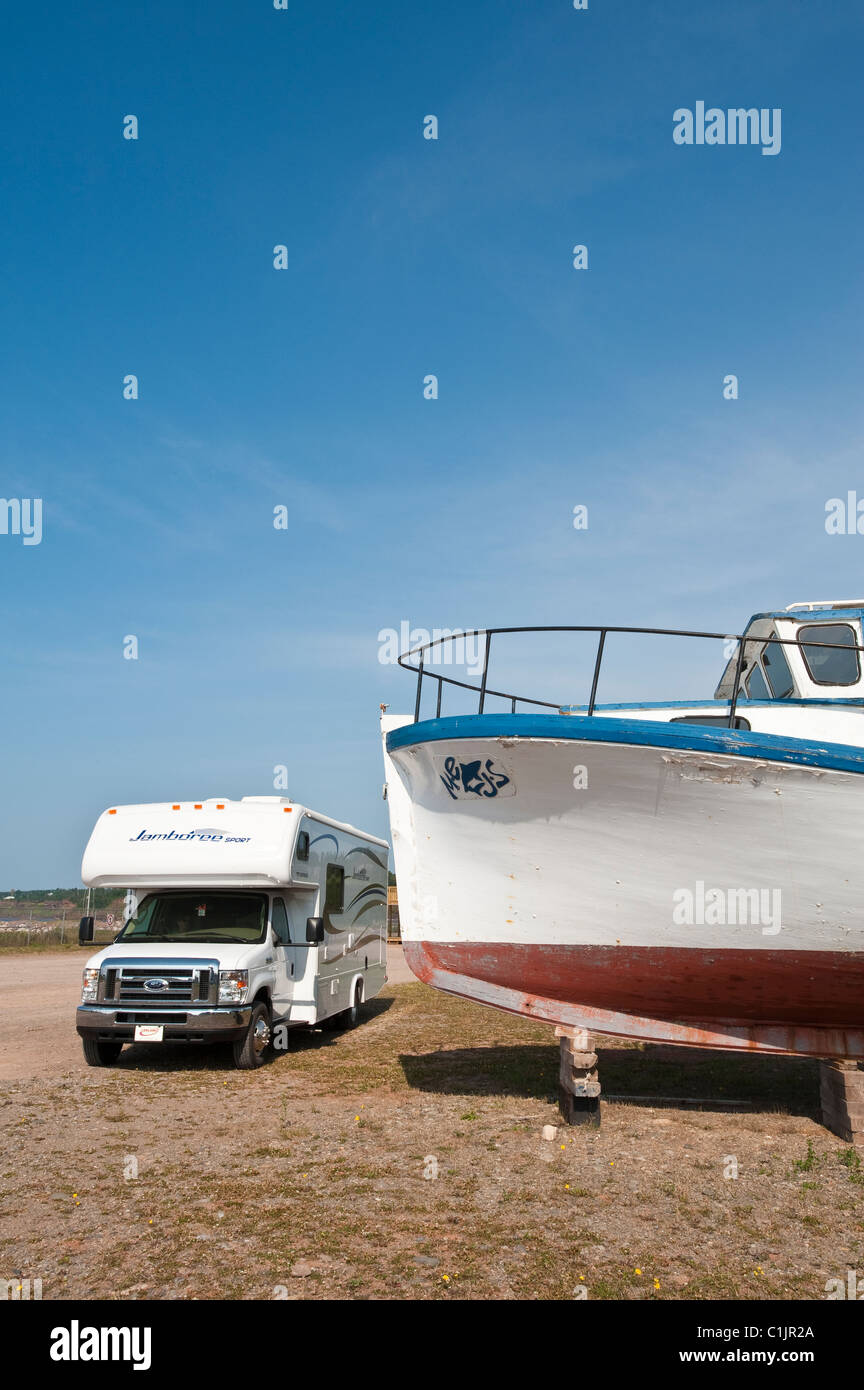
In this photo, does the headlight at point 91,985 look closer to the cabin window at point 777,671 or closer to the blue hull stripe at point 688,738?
the blue hull stripe at point 688,738

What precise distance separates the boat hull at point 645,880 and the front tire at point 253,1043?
9.91 ft

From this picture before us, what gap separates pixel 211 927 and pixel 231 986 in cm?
119

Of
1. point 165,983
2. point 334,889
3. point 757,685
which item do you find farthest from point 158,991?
point 757,685

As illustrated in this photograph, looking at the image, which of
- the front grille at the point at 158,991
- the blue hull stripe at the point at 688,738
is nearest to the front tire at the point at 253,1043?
the front grille at the point at 158,991

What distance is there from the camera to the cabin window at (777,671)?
8.84 m

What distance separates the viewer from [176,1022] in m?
9.52

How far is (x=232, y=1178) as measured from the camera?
6.15m

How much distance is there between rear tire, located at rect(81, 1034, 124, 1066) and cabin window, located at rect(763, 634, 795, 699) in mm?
8160

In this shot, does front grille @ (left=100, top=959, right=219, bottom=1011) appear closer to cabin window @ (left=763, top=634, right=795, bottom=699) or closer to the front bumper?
the front bumper

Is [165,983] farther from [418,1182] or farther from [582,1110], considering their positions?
[582,1110]

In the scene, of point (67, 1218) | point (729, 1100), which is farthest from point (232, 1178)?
point (729, 1100)
